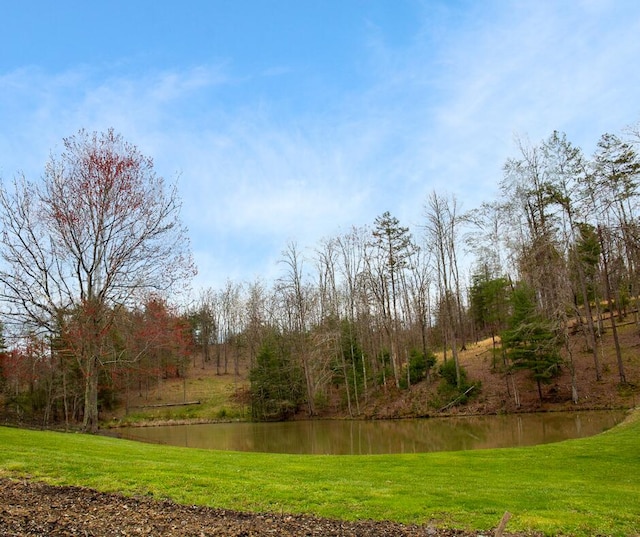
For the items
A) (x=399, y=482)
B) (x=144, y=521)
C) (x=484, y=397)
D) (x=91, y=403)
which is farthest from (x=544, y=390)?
(x=144, y=521)

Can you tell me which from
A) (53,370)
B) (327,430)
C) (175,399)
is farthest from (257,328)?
(327,430)

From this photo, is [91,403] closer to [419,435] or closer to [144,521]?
[419,435]

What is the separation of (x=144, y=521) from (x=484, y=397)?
2762 cm

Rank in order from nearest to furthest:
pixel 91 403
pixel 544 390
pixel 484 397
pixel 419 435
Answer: pixel 91 403 → pixel 419 435 → pixel 544 390 → pixel 484 397

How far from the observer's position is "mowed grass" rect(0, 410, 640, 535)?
632cm

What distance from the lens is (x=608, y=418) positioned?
2112 centimetres

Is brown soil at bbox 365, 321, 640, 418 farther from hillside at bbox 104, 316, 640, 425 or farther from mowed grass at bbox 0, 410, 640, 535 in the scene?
mowed grass at bbox 0, 410, 640, 535

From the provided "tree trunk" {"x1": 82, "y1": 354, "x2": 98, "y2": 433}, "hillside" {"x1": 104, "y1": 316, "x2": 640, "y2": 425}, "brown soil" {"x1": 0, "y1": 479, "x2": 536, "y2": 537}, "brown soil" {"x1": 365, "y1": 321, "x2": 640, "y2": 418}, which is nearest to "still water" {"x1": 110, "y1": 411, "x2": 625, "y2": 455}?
"brown soil" {"x1": 365, "y1": 321, "x2": 640, "y2": 418}

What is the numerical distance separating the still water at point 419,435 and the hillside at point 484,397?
5.84 feet

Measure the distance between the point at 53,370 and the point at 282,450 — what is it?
25382 mm

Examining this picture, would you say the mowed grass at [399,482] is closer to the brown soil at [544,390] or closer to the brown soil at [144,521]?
the brown soil at [144,521]

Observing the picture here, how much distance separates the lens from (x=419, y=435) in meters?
22.3

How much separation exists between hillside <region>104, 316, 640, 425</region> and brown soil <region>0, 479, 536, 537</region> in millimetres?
22908

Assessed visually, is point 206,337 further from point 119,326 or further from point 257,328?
point 119,326
